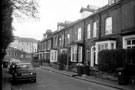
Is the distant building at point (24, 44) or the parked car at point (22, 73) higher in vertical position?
the distant building at point (24, 44)

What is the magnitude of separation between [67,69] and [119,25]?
10.8m

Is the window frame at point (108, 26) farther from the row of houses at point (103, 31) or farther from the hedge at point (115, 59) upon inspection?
the hedge at point (115, 59)

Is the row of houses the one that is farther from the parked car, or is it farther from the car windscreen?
the parked car

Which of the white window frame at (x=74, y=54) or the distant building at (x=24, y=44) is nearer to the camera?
the white window frame at (x=74, y=54)

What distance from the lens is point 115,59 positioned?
45.9ft

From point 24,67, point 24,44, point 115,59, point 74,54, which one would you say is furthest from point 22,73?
point 24,44

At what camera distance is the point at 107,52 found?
14.8 metres

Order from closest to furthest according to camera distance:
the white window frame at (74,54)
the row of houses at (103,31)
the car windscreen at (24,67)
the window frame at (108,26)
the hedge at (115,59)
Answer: the car windscreen at (24,67) → the hedge at (115,59) → the row of houses at (103,31) → the window frame at (108,26) → the white window frame at (74,54)

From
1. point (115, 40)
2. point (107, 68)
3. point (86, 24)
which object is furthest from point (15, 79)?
point (86, 24)

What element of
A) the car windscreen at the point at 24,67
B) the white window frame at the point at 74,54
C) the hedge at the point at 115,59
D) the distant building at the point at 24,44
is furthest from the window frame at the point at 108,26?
the distant building at the point at 24,44

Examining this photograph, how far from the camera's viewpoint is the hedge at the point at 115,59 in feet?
43.7

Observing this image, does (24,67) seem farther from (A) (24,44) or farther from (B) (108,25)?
(A) (24,44)

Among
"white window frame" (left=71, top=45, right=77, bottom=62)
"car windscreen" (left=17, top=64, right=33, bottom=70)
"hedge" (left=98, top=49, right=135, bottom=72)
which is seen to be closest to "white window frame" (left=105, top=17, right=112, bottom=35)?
"hedge" (left=98, top=49, right=135, bottom=72)

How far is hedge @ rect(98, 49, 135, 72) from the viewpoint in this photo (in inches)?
524
